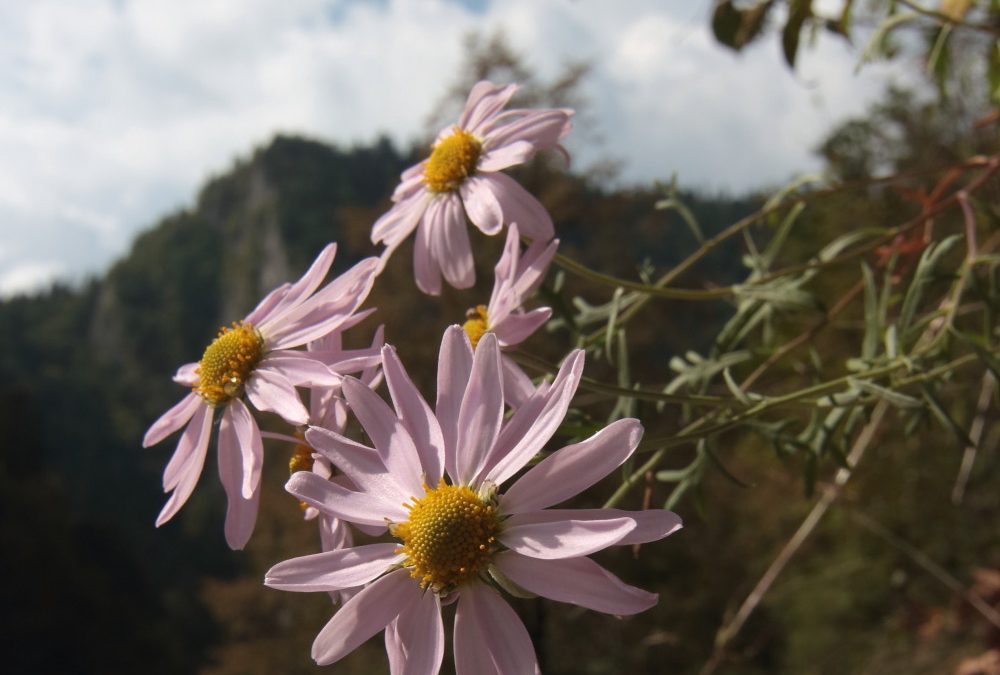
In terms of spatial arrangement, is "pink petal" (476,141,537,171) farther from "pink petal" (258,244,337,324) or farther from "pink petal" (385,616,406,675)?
"pink petal" (385,616,406,675)

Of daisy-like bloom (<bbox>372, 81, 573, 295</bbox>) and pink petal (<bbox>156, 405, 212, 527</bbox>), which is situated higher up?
daisy-like bloom (<bbox>372, 81, 573, 295</bbox>)

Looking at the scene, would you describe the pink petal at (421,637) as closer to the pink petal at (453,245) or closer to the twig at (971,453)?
the pink petal at (453,245)

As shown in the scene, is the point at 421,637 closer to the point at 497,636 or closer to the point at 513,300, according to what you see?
the point at 497,636

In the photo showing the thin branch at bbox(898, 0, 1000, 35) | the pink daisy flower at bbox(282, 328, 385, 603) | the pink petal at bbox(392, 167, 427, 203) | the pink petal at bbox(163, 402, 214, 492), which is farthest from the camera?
the thin branch at bbox(898, 0, 1000, 35)

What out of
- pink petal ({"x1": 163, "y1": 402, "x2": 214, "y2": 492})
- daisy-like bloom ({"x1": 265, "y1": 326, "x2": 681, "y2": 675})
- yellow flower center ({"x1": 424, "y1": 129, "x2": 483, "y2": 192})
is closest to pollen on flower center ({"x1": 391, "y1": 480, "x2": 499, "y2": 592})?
daisy-like bloom ({"x1": 265, "y1": 326, "x2": 681, "y2": 675})

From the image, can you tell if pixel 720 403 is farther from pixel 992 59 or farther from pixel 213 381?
pixel 992 59

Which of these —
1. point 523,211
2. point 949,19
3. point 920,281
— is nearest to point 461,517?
point 523,211

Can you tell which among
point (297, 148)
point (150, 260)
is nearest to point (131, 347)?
point (150, 260)
